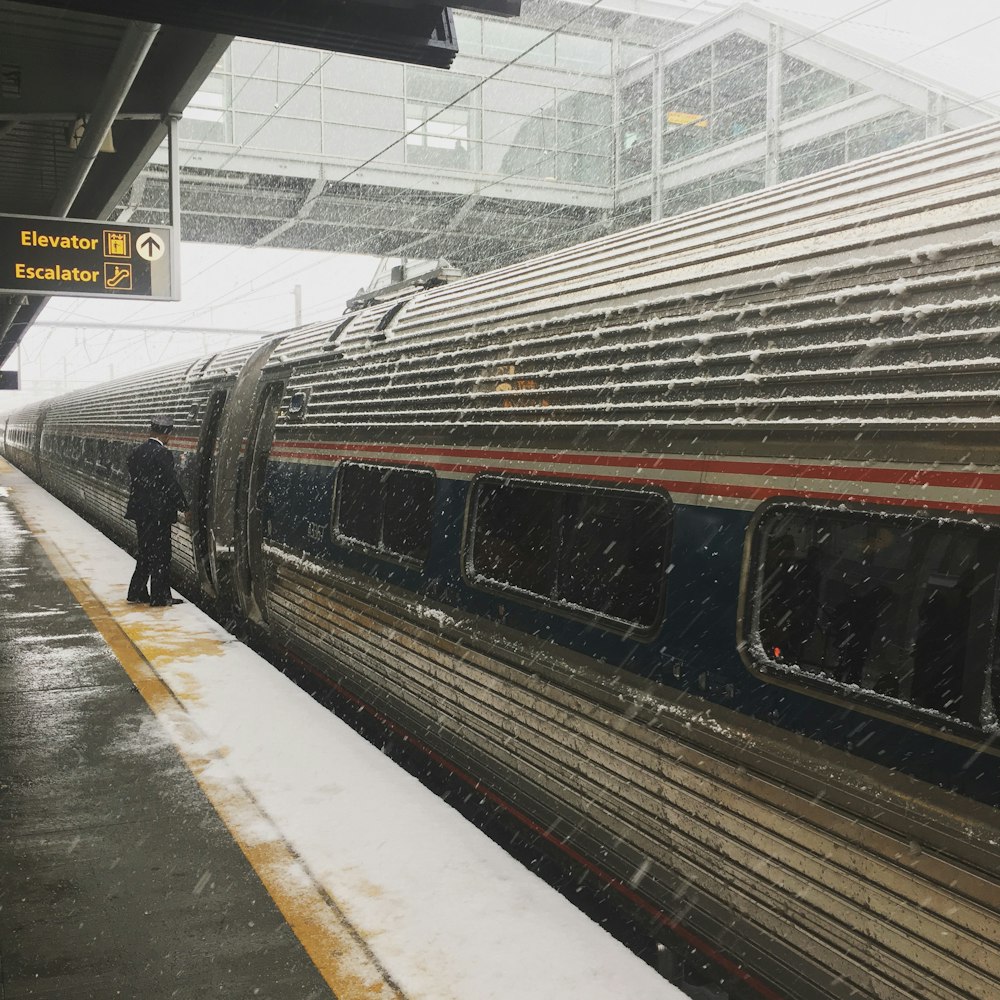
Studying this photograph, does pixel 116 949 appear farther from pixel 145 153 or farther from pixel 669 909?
pixel 145 153

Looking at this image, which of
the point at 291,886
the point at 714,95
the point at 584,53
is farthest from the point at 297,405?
the point at 584,53

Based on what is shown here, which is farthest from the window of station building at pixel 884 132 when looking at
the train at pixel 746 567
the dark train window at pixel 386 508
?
the train at pixel 746 567

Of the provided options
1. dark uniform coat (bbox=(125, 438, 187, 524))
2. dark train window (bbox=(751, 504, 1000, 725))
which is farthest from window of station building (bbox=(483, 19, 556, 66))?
dark train window (bbox=(751, 504, 1000, 725))

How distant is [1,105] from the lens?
8508 millimetres

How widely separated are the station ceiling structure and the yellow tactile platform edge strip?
322cm

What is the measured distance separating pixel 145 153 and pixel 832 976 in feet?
29.1

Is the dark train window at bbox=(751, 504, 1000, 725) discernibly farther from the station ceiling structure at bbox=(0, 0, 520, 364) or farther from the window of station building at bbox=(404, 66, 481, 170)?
the window of station building at bbox=(404, 66, 481, 170)

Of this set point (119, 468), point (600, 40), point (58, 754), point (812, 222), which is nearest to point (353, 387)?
point (58, 754)

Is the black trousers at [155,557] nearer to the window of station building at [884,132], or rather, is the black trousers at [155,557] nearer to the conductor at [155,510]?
the conductor at [155,510]

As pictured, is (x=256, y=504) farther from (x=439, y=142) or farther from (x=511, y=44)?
(x=511, y=44)

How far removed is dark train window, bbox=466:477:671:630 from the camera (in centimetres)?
364

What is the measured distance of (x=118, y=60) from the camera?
6480 millimetres

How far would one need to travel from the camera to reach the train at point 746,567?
8.20 feet

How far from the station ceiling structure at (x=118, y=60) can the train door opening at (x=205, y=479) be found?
2284 mm
